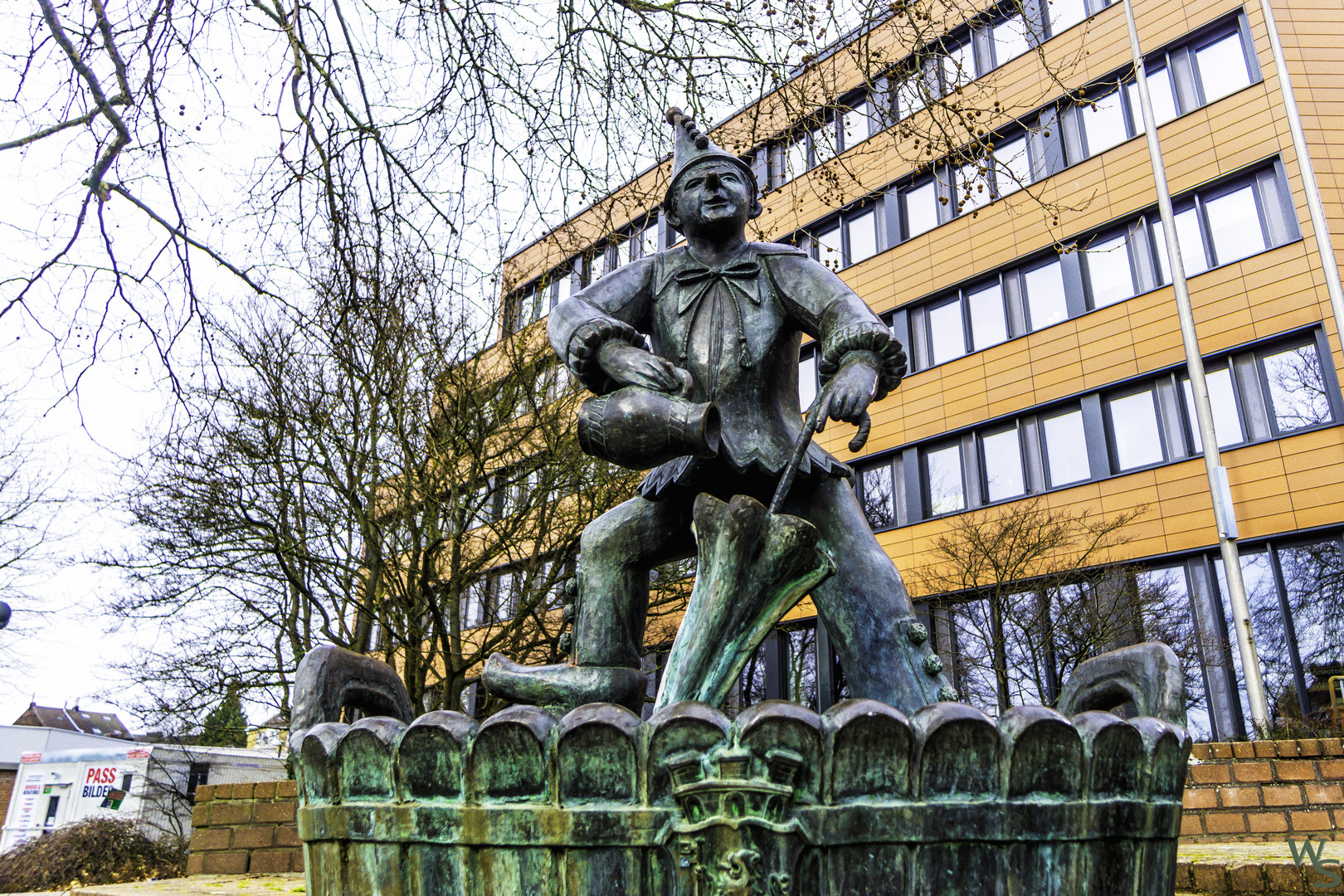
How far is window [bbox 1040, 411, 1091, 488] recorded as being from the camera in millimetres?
15492

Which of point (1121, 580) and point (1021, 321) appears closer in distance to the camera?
point (1121, 580)

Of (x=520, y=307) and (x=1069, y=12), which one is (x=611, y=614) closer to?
(x=520, y=307)

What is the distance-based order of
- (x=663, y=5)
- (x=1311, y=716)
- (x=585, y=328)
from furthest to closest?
(x=1311, y=716) → (x=663, y=5) → (x=585, y=328)

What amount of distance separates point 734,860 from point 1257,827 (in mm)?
5101

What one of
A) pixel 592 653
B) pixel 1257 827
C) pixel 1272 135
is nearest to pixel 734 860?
pixel 592 653

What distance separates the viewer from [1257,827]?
17.0 ft

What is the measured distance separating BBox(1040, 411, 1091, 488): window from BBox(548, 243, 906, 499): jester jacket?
14.3 m

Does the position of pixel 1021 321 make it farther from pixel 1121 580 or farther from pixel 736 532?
pixel 736 532

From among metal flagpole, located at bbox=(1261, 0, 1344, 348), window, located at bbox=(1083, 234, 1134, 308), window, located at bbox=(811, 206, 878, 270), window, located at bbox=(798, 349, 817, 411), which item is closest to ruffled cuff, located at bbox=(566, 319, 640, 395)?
metal flagpole, located at bbox=(1261, 0, 1344, 348)

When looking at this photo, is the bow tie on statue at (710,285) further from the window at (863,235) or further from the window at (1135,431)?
the window at (863,235)

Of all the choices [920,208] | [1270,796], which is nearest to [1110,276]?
[920,208]

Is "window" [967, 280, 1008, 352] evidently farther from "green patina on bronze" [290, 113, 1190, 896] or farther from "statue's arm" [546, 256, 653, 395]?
"green patina on bronze" [290, 113, 1190, 896]

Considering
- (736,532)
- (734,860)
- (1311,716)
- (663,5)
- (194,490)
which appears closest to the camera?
(734,860)

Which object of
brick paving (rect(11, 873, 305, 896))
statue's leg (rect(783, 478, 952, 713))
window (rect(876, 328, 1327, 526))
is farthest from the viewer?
window (rect(876, 328, 1327, 526))
